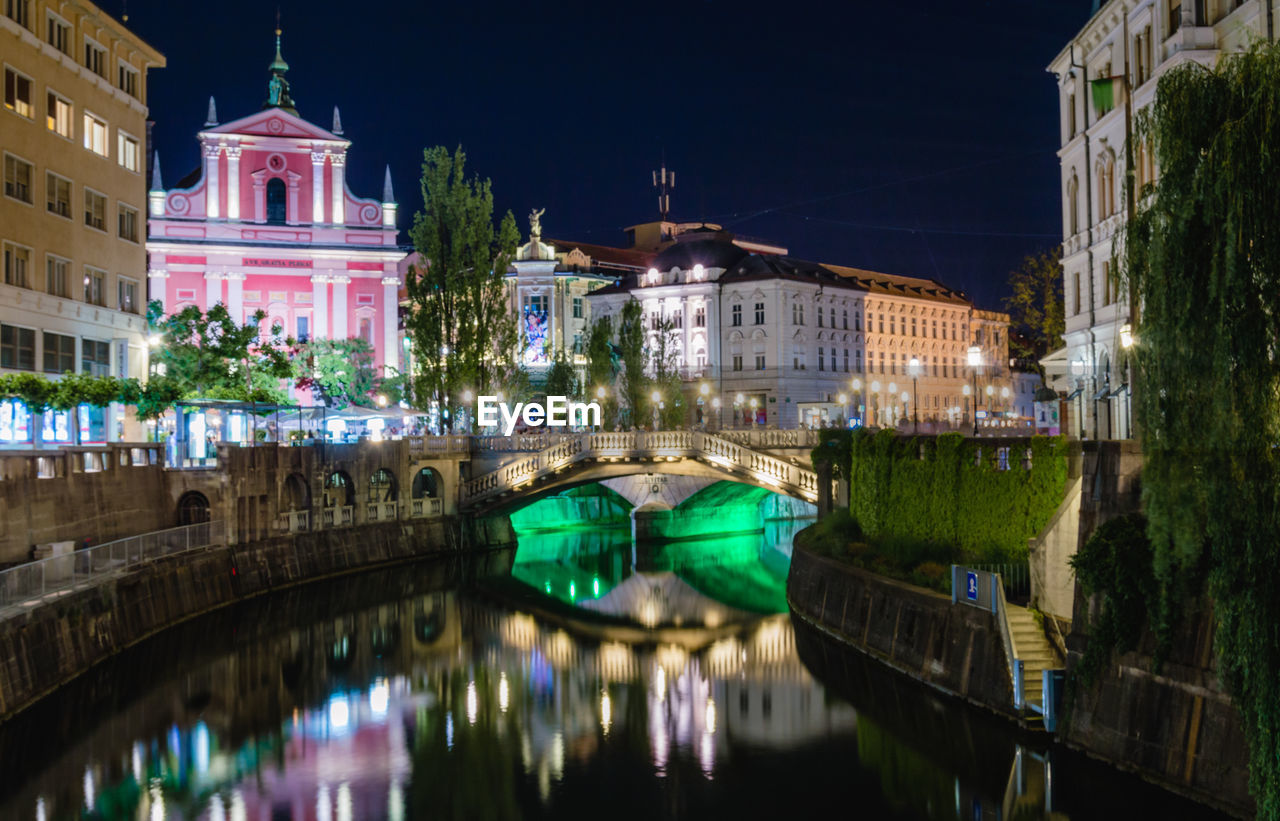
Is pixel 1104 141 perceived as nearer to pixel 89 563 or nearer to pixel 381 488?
pixel 89 563

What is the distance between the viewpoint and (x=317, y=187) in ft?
289

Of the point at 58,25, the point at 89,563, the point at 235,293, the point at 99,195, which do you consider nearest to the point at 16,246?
the point at 99,195

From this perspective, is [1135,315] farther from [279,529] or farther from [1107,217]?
[279,529]

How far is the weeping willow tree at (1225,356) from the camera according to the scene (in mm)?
19000

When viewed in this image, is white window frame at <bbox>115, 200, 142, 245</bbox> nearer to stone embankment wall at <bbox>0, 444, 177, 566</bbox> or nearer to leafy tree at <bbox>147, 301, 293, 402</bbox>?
leafy tree at <bbox>147, 301, 293, 402</bbox>

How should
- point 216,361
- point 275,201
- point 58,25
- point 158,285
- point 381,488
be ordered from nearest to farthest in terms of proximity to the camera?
point 58,25, point 216,361, point 381,488, point 158,285, point 275,201

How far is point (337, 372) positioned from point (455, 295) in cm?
1798

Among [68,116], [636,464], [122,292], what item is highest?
[68,116]

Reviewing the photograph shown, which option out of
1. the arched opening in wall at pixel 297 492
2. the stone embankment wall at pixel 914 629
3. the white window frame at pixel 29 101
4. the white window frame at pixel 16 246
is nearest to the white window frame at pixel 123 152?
the white window frame at pixel 29 101

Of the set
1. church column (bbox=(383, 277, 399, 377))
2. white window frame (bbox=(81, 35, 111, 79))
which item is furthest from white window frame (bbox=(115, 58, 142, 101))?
church column (bbox=(383, 277, 399, 377))

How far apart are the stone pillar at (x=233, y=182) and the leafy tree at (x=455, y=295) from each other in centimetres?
2225

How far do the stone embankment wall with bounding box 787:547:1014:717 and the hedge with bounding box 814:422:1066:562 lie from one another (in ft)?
7.32

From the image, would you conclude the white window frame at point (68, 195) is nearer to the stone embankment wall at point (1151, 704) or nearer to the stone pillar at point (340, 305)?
the stone pillar at point (340, 305)

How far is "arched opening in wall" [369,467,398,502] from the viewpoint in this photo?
2491 inches
